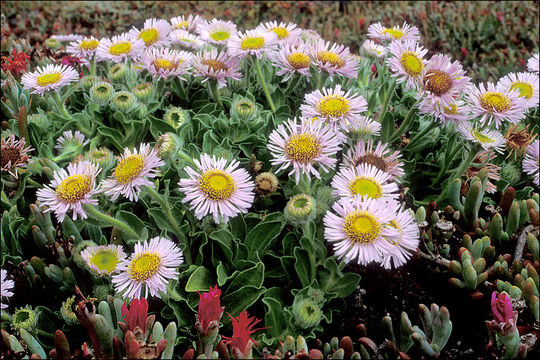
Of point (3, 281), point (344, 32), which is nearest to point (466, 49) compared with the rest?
point (344, 32)

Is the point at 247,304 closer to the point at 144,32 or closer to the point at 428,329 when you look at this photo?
the point at 428,329

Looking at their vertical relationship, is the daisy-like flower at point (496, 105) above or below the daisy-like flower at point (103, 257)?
above

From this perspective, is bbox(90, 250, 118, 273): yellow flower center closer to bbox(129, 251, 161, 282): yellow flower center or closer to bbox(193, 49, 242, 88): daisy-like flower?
bbox(129, 251, 161, 282): yellow flower center

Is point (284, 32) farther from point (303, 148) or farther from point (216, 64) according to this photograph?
point (303, 148)

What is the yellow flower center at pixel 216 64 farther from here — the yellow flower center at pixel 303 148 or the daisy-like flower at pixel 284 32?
the yellow flower center at pixel 303 148

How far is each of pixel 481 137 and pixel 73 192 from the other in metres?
1.44

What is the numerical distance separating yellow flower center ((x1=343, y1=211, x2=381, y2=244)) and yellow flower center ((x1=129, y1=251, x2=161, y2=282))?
57 centimetres

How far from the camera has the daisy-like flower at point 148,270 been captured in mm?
1380

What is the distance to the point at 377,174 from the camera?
1.58 m

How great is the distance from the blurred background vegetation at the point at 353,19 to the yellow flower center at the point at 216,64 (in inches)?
66.3

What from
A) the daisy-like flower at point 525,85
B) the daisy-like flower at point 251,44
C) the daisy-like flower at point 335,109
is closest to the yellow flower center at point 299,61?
the daisy-like flower at point 251,44

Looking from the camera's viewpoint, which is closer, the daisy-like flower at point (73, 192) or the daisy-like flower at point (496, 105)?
the daisy-like flower at point (73, 192)

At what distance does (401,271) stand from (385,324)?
354 mm

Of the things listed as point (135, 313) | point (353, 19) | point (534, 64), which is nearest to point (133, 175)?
point (135, 313)
